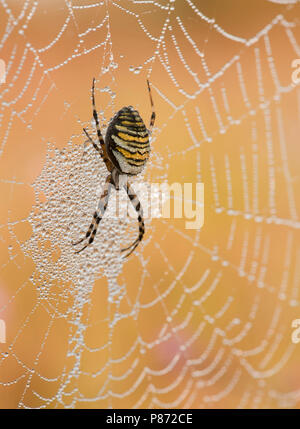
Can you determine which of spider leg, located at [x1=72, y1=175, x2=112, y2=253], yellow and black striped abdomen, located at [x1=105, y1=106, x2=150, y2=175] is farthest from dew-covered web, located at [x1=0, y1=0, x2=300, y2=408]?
yellow and black striped abdomen, located at [x1=105, y1=106, x2=150, y2=175]

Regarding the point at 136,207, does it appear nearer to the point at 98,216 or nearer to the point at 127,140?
the point at 98,216

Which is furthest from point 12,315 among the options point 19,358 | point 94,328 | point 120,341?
point 120,341

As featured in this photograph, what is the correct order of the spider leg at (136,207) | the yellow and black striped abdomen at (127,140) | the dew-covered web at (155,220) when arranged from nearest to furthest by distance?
the yellow and black striped abdomen at (127,140) < the dew-covered web at (155,220) < the spider leg at (136,207)

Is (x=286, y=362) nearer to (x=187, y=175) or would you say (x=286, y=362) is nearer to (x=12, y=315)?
(x=187, y=175)

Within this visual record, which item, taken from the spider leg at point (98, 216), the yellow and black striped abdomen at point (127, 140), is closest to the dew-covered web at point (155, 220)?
the spider leg at point (98, 216)

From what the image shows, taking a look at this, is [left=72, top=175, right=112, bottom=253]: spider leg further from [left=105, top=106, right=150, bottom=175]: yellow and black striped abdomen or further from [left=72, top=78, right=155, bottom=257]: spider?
[left=105, top=106, right=150, bottom=175]: yellow and black striped abdomen

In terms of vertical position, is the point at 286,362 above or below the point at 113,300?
below

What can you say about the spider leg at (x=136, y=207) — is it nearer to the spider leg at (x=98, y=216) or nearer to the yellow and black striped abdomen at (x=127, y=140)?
the spider leg at (x=98, y=216)

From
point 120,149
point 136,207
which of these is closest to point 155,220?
point 136,207
